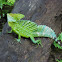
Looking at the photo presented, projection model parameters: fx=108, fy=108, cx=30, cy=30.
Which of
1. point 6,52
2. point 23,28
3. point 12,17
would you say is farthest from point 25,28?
point 6,52

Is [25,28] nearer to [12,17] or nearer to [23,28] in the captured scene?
[23,28]

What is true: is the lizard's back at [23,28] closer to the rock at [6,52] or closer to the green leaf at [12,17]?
the green leaf at [12,17]

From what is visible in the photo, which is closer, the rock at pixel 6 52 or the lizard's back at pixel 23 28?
the rock at pixel 6 52

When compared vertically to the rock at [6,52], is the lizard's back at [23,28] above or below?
above

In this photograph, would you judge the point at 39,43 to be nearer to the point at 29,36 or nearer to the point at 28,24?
the point at 29,36

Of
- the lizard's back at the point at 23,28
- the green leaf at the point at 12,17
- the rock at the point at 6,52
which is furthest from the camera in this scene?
the lizard's back at the point at 23,28

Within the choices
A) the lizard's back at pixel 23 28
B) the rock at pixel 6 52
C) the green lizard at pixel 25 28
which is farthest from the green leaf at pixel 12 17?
the rock at pixel 6 52

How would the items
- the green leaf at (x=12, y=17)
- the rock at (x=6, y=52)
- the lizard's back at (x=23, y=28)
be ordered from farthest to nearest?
the lizard's back at (x=23, y=28) → the green leaf at (x=12, y=17) → the rock at (x=6, y=52)

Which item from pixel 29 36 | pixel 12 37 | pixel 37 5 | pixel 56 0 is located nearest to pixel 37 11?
pixel 37 5
